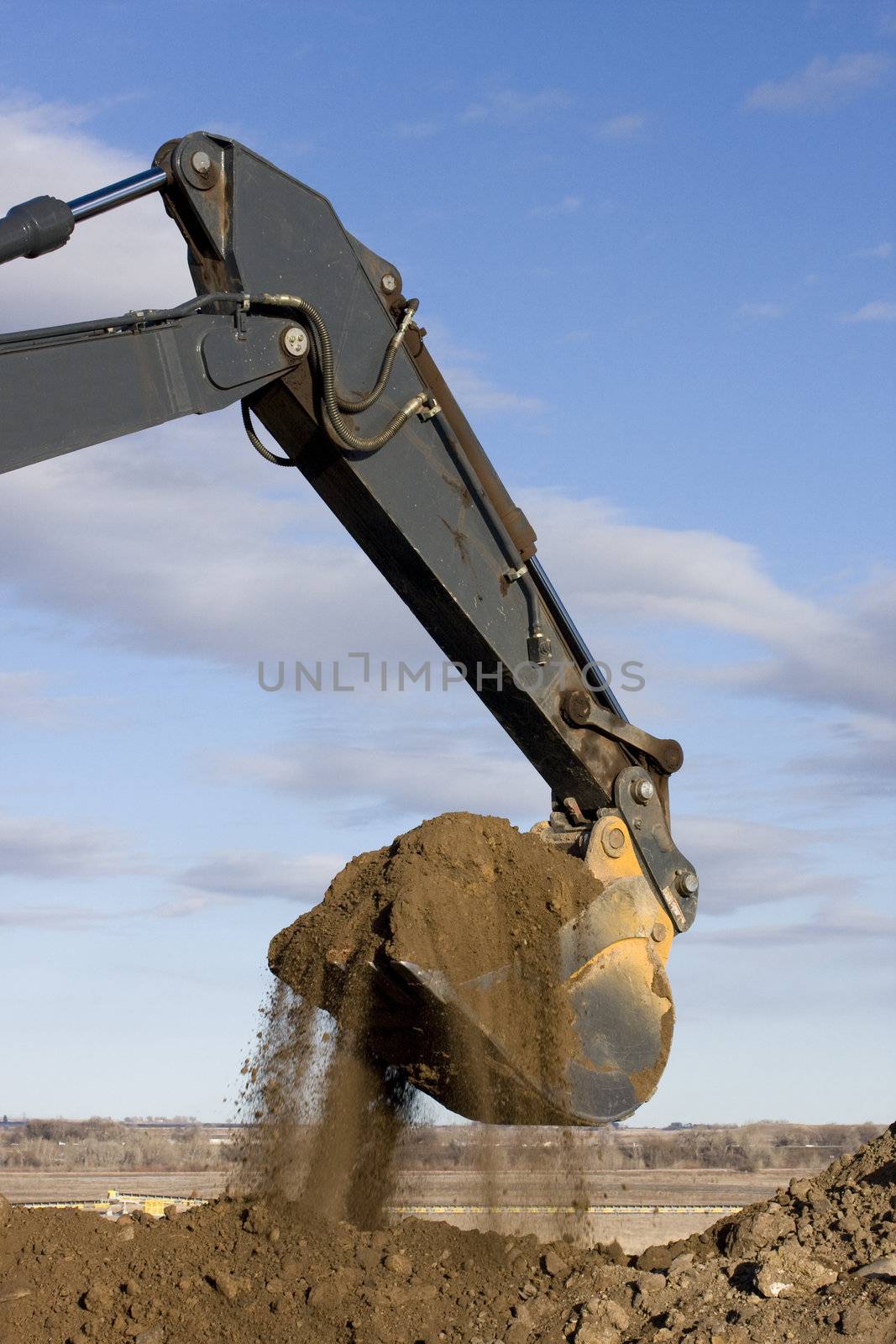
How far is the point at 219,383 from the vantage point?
6348 mm

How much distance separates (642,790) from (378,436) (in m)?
2.35

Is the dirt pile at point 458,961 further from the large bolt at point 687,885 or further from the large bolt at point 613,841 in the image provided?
the large bolt at point 687,885

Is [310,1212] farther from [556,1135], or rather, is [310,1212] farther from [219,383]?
[219,383]

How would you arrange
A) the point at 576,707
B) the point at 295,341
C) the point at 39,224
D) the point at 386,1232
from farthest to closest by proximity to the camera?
1. the point at 576,707
2. the point at 386,1232
3. the point at 295,341
4. the point at 39,224

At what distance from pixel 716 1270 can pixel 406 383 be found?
4.33 m

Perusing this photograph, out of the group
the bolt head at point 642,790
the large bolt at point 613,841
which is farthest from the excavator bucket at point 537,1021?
the bolt head at point 642,790

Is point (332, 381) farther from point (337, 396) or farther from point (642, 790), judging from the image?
point (642, 790)

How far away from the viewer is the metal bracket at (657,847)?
786 cm

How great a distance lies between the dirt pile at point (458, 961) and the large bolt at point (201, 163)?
3205 mm

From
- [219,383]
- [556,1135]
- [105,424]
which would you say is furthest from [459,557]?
[556,1135]

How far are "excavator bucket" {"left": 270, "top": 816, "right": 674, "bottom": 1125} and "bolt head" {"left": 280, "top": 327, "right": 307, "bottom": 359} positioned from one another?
257 centimetres

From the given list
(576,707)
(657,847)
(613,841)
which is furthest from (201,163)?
(657,847)

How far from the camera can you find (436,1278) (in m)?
7.30

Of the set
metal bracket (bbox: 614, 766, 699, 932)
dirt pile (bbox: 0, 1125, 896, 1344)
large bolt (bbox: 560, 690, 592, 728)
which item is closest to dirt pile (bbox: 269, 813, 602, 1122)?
A: metal bracket (bbox: 614, 766, 699, 932)
